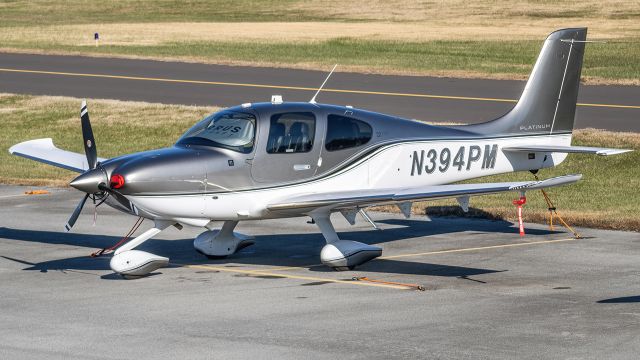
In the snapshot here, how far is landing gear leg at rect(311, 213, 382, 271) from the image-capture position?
17.0 meters

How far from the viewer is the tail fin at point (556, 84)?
66.3 ft

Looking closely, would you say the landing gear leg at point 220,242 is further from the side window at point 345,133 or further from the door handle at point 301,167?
the side window at point 345,133

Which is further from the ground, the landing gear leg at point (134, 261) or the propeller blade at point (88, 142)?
the propeller blade at point (88, 142)

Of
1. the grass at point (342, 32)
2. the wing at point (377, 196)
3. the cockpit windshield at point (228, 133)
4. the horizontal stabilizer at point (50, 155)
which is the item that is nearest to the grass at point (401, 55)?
the grass at point (342, 32)

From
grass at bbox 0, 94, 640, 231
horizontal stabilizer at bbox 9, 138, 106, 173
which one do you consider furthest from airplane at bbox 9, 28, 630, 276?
grass at bbox 0, 94, 640, 231

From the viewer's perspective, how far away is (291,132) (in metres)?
17.3

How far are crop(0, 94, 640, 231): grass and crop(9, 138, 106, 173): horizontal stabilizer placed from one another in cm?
592

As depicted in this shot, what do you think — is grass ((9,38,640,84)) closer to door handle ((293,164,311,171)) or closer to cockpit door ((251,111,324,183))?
cockpit door ((251,111,324,183))

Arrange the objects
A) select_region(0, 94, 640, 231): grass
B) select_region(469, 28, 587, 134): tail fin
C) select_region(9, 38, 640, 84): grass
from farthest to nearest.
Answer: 1. select_region(9, 38, 640, 84): grass
2. select_region(0, 94, 640, 231): grass
3. select_region(469, 28, 587, 134): tail fin

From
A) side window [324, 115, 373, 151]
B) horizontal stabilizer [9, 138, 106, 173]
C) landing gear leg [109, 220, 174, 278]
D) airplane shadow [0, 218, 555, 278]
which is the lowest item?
airplane shadow [0, 218, 555, 278]

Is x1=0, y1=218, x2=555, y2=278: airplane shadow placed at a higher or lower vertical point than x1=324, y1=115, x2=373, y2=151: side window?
lower

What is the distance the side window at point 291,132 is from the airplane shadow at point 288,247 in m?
1.88

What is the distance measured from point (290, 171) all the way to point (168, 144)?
1549cm

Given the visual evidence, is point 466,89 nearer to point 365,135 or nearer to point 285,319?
point 365,135
